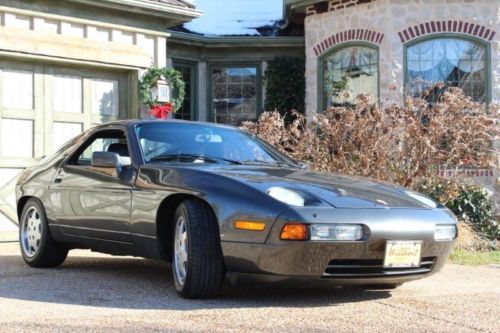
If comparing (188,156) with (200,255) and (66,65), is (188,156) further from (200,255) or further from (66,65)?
(66,65)

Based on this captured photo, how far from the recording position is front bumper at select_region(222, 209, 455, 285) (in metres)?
4.52

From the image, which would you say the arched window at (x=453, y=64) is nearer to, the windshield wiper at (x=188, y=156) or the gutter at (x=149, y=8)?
the gutter at (x=149, y=8)

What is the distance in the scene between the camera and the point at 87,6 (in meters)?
10.5

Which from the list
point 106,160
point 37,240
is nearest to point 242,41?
point 37,240

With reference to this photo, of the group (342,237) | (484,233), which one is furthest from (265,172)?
(484,233)

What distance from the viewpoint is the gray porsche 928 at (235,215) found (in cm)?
456

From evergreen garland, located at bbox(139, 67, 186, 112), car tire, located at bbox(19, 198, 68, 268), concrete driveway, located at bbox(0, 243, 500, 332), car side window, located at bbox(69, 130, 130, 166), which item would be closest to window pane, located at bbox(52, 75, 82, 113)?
evergreen garland, located at bbox(139, 67, 186, 112)

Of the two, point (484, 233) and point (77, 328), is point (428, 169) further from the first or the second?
point (77, 328)

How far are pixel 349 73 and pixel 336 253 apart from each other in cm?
855

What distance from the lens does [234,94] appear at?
14375 millimetres

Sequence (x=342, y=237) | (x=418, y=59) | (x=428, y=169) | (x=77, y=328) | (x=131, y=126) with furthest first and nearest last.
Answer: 1. (x=418, y=59)
2. (x=428, y=169)
3. (x=131, y=126)
4. (x=342, y=237)
5. (x=77, y=328)

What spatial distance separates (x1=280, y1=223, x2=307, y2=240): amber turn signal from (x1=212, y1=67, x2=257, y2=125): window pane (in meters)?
9.85

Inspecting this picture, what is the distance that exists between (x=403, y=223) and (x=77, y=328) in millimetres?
2121

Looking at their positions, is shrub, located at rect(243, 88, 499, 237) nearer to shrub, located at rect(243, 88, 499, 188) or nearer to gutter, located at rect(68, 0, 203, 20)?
shrub, located at rect(243, 88, 499, 188)
